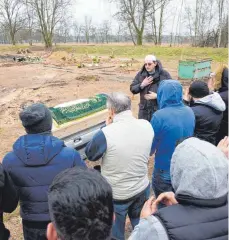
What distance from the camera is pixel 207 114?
3203 millimetres

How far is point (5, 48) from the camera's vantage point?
38188 millimetres

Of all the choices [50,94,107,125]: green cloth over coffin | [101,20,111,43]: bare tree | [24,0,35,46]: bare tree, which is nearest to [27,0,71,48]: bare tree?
[24,0,35,46]: bare tree

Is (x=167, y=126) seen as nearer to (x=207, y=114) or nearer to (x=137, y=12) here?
(x=207, y=114)

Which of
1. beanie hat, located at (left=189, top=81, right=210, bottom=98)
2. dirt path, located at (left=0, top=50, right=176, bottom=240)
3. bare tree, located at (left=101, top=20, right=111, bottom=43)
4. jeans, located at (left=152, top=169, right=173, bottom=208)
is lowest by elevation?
dirt path, located at (left=0, top=50, right=176, bottom=240)

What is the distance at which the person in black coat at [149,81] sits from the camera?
14.9 ft

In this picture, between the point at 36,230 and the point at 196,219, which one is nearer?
the point at 196,219

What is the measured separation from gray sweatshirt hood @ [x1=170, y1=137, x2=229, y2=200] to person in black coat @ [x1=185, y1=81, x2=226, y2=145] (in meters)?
1.77

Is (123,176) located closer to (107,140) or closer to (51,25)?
(107,140)

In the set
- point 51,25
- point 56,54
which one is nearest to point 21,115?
point 56,54

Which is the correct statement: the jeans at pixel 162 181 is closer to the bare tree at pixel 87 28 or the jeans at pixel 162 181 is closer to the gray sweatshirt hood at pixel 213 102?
the gray sweatshirt hood at pixel 213 102

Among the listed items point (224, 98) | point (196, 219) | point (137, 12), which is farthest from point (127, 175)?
point (137, 12)

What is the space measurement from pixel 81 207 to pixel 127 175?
1479 millimetres

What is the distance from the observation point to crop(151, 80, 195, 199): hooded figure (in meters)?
2.82

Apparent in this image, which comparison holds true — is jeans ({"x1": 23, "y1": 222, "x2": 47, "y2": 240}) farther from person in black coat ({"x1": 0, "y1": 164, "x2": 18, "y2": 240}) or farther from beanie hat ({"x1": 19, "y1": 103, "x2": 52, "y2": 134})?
beanie hat ({"x1": 19, "y1": 103, "x2": 52, "y2": 134})
